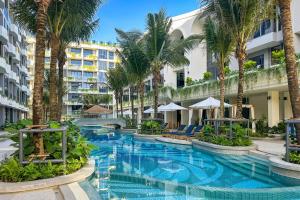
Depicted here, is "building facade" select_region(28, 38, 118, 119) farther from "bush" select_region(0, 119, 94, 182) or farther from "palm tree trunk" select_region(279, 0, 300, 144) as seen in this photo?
"bush" select_region(0, 119, 94, 182)

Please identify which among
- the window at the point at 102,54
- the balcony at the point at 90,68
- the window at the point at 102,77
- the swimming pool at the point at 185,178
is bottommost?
the swimming pool at the point at 185,178

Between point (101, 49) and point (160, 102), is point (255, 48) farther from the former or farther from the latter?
point (101, 49)

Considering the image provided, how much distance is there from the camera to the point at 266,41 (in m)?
25.6

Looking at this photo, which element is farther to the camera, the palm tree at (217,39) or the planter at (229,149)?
the palm tree at (217,39)

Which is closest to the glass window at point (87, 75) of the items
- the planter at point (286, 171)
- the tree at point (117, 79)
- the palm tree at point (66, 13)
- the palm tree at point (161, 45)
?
the tree at point (117, 79)

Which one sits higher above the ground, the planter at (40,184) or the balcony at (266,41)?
the balcony at (266,41)

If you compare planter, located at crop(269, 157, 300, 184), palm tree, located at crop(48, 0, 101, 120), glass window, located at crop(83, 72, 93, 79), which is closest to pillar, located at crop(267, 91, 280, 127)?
planter, located at crop(269, 157, 300, 184)

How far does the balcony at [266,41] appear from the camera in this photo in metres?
24.9

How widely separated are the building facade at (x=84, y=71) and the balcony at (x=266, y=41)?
2337 inches

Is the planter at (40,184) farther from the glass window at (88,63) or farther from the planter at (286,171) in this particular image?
the glass window at (88,63)

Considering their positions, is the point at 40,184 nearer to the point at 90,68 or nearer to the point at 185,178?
the point at 185,178

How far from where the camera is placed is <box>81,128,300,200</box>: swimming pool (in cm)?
761

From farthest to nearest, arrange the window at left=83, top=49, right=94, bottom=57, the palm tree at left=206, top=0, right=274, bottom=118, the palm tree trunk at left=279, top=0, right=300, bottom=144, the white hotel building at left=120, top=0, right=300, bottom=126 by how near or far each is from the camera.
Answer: the window at left=83, top=49, right=94, bottom=57 < the white hotel building at left=120, top=0, right=300, bottom=126 < the palm tree at left=206, top=0, right=274, bottom=118 < the palm tree trunk at left=279, top=0, right=300, bottom=144

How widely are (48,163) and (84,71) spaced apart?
261ft
